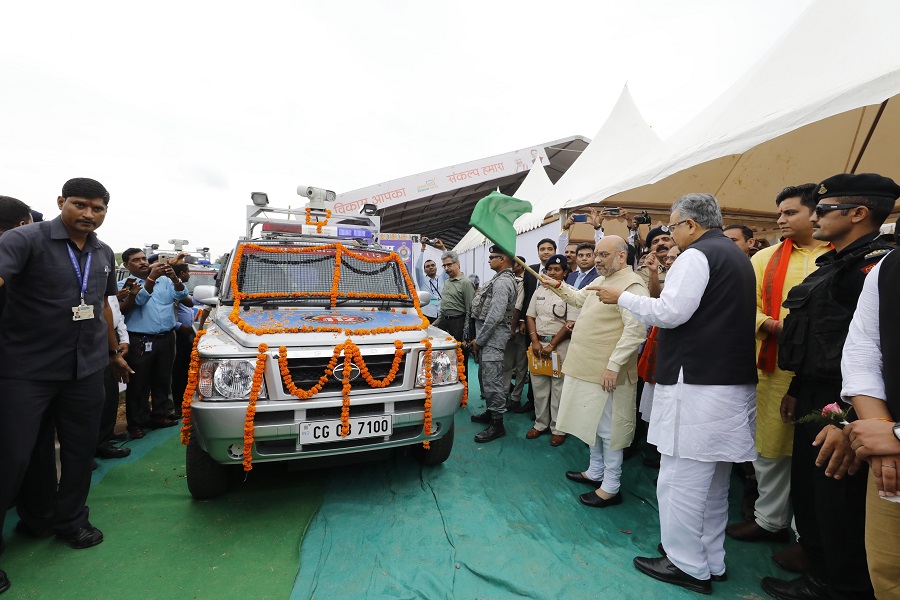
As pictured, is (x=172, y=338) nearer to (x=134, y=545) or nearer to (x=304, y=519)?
(x=134, y=545)

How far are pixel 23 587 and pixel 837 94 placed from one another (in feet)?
17.9

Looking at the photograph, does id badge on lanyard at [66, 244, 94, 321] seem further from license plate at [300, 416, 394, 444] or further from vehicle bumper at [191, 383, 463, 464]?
license plate at [300, 416, 394, 444]

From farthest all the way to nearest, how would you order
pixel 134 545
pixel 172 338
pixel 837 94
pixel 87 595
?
1. pixel 172 338
2. pixel 837 94
3. pixel 134 545
4. pixel 87 595

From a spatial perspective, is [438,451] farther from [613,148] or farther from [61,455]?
[613,148]

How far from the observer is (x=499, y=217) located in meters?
3.39

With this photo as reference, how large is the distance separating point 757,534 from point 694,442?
1092mm

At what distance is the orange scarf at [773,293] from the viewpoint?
2.58m

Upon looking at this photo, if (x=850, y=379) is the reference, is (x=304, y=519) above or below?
below

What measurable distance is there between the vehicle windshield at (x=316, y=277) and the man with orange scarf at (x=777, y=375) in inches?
106

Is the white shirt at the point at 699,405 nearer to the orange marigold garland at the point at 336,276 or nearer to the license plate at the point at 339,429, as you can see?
the license plate at the point at 339,429

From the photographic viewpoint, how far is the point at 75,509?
252 cm

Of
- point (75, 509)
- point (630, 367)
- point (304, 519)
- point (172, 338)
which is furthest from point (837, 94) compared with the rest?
point (172, 338)

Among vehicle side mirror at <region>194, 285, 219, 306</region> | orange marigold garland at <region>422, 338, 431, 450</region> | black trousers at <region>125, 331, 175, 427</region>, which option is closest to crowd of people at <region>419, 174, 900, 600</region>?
orange marigold garland at <region>422, 338, 431, 450</region>

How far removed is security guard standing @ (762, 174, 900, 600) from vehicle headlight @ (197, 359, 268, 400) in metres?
2.82
